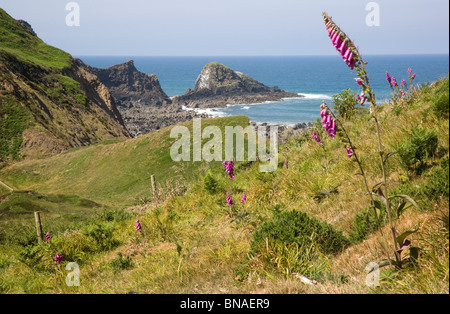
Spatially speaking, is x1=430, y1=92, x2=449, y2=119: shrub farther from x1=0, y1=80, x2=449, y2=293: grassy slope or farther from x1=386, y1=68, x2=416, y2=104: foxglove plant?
x1=386, y1=68, x2=416, y2=104: foxglove plant

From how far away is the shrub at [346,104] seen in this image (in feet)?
38.7

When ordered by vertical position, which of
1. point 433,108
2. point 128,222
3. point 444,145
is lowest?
point 128,222

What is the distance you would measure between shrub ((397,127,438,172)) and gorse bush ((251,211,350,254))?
6.19ft

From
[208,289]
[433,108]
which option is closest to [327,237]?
[208,289]

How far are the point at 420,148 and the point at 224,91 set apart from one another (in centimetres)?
12053

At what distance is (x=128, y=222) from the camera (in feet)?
36.3

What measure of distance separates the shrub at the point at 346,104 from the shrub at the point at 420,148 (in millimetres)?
6029

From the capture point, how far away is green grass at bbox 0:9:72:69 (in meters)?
62.2

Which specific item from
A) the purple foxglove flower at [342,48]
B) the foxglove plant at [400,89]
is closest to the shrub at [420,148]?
the purple foxglove flower at [342,48]

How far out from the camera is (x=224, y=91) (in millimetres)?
123688

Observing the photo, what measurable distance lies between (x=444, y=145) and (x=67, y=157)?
35.1 m

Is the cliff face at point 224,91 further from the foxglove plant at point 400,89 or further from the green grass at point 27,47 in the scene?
the foxglove plant at point 400,89
